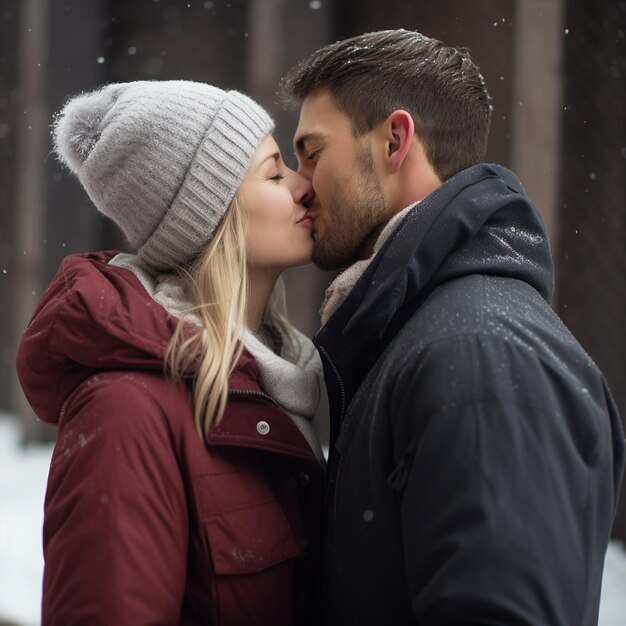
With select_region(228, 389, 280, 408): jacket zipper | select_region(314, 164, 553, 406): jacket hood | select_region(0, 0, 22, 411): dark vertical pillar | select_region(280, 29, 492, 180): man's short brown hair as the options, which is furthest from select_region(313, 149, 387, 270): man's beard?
select_region(0, 0, 22, 411): dark vertical pillar

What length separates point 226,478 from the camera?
1.68m

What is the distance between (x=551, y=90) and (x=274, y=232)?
2256 millimetres

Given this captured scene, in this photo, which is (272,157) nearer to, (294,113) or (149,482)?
(149,482)

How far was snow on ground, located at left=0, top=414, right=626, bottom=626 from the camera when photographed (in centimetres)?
382

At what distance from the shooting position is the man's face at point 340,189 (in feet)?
7.04

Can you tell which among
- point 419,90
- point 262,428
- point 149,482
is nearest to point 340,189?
point 419,90

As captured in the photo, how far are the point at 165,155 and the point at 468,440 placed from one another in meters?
1.07

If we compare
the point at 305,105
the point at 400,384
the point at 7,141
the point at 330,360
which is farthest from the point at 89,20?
the point at 400,384

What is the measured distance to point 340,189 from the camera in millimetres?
2174

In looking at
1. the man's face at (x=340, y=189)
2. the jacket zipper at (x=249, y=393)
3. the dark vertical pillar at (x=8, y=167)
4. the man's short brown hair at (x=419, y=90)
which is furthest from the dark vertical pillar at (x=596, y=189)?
the dark vertical pillar at (x=8, y=167)

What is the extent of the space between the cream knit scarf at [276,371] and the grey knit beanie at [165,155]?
71mm

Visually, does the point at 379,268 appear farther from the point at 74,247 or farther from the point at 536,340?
the point at 74,247

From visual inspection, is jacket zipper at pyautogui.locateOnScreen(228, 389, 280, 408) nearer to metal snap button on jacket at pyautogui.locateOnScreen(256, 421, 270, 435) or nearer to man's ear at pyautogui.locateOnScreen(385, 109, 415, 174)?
metal snap button on jacket at pyautogui.locateOnScreen(256, 421, 270, 435)

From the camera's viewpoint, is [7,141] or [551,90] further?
[7,141]
